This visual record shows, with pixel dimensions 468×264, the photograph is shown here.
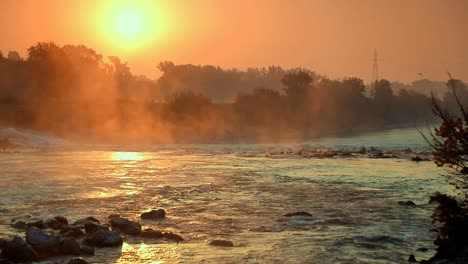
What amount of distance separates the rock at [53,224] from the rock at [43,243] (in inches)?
120

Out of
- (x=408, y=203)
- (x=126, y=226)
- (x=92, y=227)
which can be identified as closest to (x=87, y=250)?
(x=92, y=227)

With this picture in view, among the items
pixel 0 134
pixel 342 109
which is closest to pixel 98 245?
pixel 0 134

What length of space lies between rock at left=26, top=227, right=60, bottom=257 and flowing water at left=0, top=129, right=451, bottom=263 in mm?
1138

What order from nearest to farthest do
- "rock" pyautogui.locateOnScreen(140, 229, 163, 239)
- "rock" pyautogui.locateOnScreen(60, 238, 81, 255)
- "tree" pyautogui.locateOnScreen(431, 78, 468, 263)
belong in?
"tree" pyautogui.locateOnScreen(431, 78, 468, 263), "rock" pyautogui.locateOnScreen(60, 238, 81, 255), "rock" pyautogui.locateOnScreen(140, 229, 163, 239)

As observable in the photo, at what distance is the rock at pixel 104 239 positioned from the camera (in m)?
15.7

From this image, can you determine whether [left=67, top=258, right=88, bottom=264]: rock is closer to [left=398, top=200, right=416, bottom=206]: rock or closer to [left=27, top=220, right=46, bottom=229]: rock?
[left=27, top=220, right=46, bottom=229]: rock

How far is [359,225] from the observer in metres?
18.8

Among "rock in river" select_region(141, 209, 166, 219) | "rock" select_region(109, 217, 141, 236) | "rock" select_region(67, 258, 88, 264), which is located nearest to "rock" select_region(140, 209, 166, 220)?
"rock in river" select_region(141, 209, 166, 219)

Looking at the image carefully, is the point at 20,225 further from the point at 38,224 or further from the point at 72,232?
the point at 72,232

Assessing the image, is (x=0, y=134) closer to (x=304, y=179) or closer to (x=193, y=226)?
(x=304, y=179)

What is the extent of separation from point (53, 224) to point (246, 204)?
8.32 metres

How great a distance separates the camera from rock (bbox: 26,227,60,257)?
568 inches

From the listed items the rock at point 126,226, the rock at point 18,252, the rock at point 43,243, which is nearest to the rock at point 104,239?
the rock at point 43,243

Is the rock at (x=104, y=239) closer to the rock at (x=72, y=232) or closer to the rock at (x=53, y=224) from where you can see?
the rock at (x=72, y=232)
